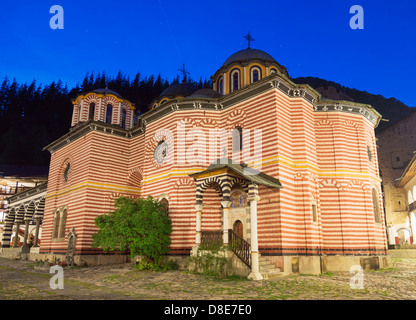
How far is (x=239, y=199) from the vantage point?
1521 cm

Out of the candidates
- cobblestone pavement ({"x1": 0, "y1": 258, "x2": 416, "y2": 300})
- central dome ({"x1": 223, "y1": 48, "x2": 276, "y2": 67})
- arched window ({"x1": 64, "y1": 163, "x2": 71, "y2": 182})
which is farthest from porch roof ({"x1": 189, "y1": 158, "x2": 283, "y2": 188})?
arched window ({"x1": 64, "y1": 163, "x2": 71, "y2": 182})

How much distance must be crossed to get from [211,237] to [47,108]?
204 ft

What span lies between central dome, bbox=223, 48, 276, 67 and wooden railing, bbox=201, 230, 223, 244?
11.0 m

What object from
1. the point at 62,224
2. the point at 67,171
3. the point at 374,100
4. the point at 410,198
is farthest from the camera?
the point at 374,100

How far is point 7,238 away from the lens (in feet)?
117

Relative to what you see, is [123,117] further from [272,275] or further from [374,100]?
[374,100]

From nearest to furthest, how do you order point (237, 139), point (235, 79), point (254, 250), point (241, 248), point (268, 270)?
point (254, 250), point (268, 270), point (241, 248), point (237, 139), point (235, 79)

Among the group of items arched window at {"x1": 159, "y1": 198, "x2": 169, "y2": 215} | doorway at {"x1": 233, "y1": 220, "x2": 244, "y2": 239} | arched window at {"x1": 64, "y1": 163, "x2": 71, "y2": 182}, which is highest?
arched window at {"x1": 64, "y1": 163, "x2": 71, "y2": 182}

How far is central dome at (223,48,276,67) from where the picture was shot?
20.3 metres

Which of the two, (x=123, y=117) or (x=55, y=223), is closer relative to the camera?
(x=55, y=223)

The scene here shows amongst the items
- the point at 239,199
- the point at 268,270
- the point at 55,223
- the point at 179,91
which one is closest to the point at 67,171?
the point at 55,223

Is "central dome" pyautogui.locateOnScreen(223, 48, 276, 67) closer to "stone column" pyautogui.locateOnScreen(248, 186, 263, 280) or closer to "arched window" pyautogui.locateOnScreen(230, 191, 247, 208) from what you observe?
"arched window" pyautogui.locateOnScreen(230, 191, 247, 208)
